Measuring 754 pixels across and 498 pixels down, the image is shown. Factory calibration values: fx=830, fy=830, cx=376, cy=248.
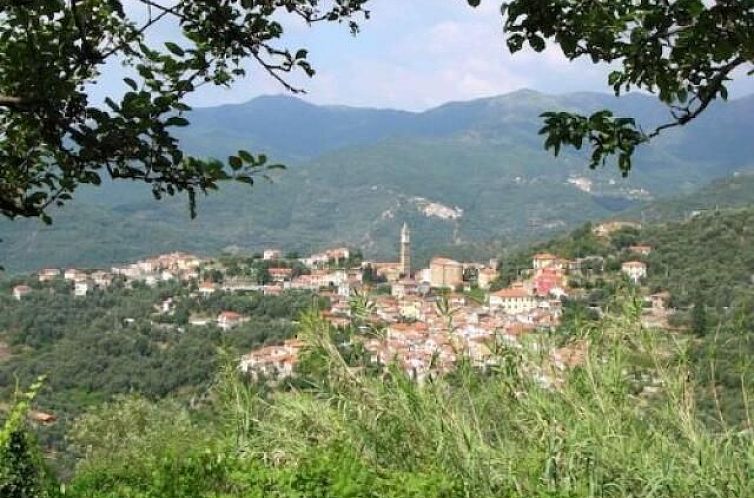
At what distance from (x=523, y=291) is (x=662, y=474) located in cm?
4233

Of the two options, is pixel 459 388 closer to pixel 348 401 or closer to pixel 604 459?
pixel 348 401

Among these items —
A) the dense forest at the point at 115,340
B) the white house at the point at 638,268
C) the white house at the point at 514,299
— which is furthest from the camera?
the white house at the point at 638,268

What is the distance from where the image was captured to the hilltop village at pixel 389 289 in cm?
316

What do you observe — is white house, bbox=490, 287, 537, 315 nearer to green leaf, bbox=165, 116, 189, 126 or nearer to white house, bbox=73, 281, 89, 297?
white house, bbox=73, 281, 89, 297

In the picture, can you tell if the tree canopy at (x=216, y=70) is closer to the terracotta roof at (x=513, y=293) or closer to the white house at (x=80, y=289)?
the terracotta roof at (x=513, y=293)

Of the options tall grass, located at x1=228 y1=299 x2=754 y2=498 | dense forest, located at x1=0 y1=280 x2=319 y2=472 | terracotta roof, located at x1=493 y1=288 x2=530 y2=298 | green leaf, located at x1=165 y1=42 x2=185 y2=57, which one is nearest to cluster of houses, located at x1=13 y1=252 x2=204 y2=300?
dense forest, located at x1=0 y1=280 x2=319 y2=472

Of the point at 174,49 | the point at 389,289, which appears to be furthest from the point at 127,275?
the point at 174,49

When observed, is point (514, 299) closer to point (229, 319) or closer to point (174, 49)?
point (229, 319)

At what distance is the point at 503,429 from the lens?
2973mm

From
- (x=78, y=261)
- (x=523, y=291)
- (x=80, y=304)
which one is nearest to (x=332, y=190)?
(x=78, y=261)

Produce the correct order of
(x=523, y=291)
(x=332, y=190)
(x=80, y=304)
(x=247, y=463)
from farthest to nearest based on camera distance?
(x=332, y=190) → (x=80, y=304) → (x=523, y=291) → (x=247, y=463)

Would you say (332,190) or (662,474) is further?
(332,190)

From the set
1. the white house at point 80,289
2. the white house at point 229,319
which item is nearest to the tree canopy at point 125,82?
the white house at point 229,319

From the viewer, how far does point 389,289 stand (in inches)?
2435
